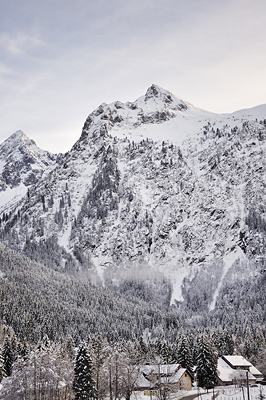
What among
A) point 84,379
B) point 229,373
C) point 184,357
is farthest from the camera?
point 229,373

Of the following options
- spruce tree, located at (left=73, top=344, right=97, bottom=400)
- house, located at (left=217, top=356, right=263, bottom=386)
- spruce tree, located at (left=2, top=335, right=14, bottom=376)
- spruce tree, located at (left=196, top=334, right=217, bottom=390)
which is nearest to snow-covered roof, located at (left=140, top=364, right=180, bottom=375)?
spruce tree, located at (left=196, top=334, right=217, bottom=390)

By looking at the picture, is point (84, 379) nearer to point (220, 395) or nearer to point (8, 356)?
point (220, 395)

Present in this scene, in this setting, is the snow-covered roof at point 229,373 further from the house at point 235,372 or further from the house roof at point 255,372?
the house roof at point 255,372

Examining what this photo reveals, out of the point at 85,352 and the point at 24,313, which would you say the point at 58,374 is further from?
the point at 24,313

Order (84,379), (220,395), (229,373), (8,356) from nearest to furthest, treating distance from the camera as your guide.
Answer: (84,379) < (220,395) < (8,356) < (229,373)

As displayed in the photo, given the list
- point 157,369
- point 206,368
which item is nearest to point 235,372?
point 206,368

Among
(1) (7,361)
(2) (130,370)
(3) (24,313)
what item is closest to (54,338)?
(3) (24,313)

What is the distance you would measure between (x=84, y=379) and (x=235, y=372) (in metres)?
50.9

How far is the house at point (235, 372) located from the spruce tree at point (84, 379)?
138 ft

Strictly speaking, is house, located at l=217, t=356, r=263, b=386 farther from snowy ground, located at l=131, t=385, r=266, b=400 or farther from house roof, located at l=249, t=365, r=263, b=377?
snowy ground, located at l=131, t=385, r=266, b=400

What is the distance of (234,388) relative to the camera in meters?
96.4

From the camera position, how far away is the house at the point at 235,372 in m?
103

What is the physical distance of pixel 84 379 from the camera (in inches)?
2657

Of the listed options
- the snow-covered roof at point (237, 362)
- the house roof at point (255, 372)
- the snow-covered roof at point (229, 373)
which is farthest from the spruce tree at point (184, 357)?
the house roof at point (255, 372)
